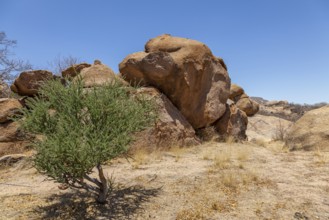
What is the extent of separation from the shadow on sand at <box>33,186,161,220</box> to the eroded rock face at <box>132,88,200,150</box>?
12.8ft

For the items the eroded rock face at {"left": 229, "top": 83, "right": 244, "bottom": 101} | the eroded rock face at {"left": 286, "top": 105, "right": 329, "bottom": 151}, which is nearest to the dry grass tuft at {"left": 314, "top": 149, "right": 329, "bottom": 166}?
the eroded rock face at {"left": 286, "top": 105, "right": 329, "bottom": 151}

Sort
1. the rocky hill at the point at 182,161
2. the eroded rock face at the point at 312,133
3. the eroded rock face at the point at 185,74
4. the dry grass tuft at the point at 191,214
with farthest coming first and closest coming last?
the eroded rock face at the point at 185,74 → the eroded rock face at the point at 312,133 → the rocky hill at the point at 182,161 → the dry grass tuft at the point at 191,214

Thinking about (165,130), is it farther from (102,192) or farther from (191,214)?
(191,214)

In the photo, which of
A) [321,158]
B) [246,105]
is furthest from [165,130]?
[246,105]

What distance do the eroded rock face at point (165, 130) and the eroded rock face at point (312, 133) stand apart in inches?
169

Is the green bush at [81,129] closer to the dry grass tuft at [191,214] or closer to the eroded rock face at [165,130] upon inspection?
the dry grass tuft at [191,214]

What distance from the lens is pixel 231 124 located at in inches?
627

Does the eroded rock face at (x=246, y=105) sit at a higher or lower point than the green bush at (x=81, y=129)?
higher

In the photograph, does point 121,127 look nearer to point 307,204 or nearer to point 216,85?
point 307,204

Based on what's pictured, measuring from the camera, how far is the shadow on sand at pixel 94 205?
600 centimetres

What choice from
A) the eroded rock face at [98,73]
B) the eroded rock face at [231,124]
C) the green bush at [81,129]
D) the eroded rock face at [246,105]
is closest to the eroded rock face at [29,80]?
the eroded rock face at [98,73]

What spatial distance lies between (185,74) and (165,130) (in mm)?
2722

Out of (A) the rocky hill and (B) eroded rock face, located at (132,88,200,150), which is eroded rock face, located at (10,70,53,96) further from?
(B) eroded rock face, located at (132,88,200,150)

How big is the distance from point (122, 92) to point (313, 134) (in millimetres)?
9294
